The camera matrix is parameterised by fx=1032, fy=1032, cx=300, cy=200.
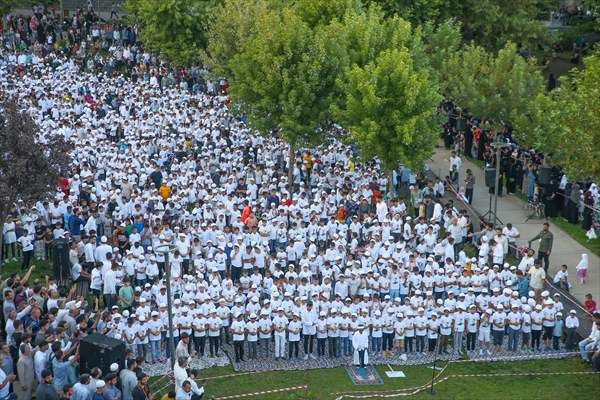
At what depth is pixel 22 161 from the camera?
2353 cm

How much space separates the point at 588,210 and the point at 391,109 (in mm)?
6545

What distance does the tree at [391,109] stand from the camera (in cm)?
3000

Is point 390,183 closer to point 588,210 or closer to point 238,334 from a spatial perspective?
point 588,210

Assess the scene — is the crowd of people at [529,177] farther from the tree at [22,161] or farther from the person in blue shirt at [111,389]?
the person in blue shirt at [111,389]

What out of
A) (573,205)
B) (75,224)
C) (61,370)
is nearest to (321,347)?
(61,370)

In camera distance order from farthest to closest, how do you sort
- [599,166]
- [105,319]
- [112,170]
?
[112,170], [599,166], [105,319]

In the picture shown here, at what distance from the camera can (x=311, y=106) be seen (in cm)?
3194

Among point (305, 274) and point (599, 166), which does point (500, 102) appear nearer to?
point (599, 166)

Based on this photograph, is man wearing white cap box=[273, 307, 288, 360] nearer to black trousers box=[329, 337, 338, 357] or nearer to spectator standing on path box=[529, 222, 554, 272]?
black trousers box=[329, 337, 338, 357]

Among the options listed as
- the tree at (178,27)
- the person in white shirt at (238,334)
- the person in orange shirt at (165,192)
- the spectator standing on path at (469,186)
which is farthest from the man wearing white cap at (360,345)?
the tree at (178,27)

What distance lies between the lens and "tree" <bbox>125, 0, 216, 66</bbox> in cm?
4172

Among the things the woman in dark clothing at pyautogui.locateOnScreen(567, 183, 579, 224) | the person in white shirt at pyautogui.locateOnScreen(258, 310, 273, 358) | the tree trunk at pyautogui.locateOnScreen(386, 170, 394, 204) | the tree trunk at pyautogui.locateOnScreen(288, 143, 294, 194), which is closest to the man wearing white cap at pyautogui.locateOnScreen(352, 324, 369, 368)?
the person in white shirt at pyautogui.locateOnScreen(258, 310, 273, 358)

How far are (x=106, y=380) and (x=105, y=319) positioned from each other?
284cm

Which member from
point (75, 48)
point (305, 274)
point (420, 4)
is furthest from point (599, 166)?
point (75, 48)
